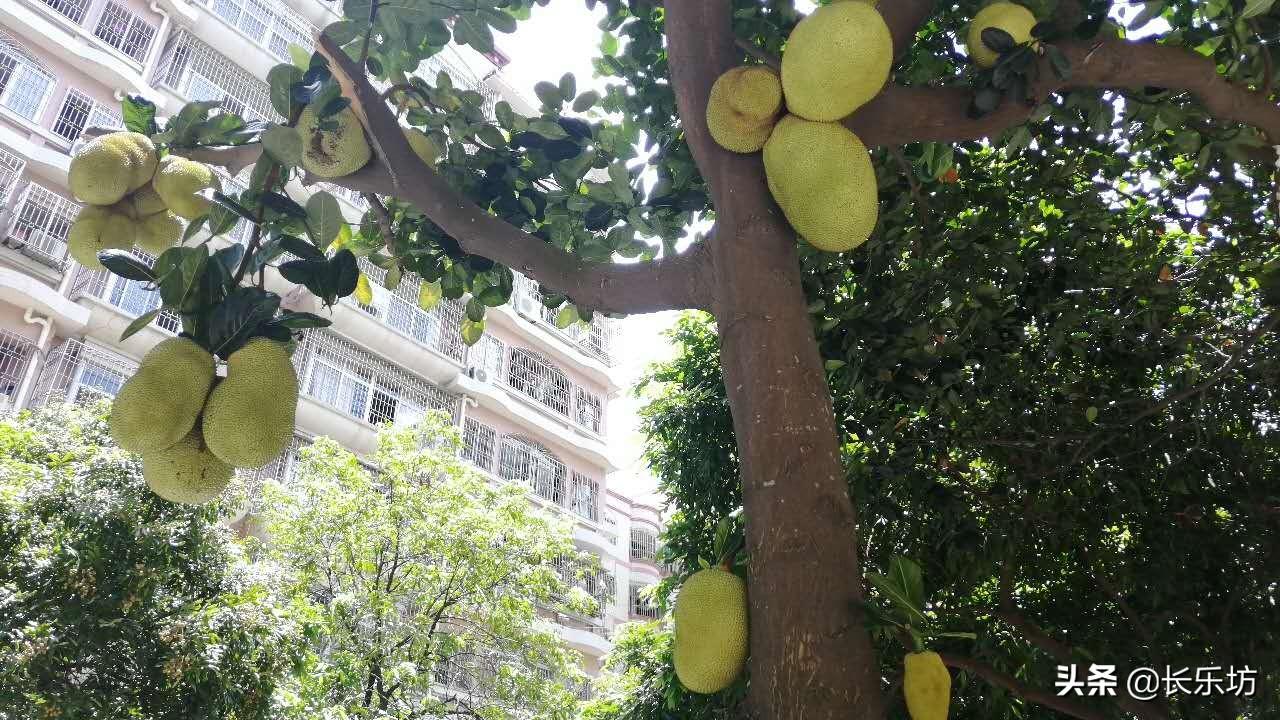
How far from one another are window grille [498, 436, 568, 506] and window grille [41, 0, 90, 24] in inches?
387

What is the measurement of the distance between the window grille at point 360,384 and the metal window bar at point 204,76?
3834 mm

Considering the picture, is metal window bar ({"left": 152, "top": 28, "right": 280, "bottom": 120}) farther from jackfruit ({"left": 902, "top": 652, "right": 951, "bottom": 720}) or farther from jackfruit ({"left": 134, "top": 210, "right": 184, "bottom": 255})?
jackfruit ({"left": 902, "top": 652, "right": 951, "bottom": 720})

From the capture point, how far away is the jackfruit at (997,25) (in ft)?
5.65

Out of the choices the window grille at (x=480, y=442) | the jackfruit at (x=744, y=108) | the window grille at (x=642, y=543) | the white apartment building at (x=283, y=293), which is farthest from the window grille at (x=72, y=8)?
the jackfruit at (x=744, y=108)

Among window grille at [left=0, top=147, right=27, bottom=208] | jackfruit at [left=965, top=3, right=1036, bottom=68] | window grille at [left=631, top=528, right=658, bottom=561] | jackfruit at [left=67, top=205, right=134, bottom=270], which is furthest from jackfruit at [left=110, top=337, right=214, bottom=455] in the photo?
window grille at [left=631, top=528, right=658, bottom=561]

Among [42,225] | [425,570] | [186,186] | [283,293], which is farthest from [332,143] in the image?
[283,293]

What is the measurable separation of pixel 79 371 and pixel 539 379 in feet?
29.8

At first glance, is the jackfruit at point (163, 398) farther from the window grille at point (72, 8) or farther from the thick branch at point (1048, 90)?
the window grille at point (72, 8)

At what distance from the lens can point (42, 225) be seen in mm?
12719

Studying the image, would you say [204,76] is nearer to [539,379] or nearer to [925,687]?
[539,379]

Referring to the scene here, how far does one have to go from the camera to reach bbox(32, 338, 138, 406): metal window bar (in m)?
11.8

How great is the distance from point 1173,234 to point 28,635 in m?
6.40

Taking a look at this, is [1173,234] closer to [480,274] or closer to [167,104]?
[480,274]

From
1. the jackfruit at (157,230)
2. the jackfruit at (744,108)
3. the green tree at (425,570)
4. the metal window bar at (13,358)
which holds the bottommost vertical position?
the jackfruit at (744,108)
